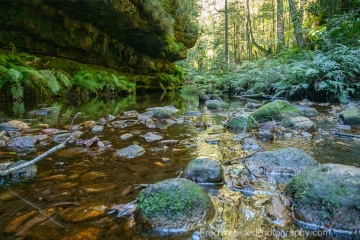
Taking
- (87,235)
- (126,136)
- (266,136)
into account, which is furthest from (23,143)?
(266,136)

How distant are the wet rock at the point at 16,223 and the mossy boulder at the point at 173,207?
1.96 ft

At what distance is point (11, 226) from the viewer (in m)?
1.24

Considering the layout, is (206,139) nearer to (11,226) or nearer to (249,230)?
(249,230)

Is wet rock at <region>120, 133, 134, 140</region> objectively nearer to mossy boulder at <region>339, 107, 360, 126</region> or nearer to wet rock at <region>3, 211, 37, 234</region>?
wet rock at <region>3, 211, 37, 234</region>

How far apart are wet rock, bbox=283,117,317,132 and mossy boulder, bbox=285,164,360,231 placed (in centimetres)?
247

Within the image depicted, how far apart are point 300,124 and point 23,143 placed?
152 inches

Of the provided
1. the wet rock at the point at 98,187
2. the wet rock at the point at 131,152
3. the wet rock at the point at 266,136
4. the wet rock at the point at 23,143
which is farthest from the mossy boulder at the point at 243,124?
the wet rock at the point at 23,143

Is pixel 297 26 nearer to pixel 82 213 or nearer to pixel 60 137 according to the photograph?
pixel 60 137

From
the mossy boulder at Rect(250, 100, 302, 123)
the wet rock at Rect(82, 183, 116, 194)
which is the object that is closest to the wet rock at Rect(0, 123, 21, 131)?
the wet rock at Rect(82, 183, 116, 194)

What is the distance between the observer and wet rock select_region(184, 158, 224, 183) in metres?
1.81

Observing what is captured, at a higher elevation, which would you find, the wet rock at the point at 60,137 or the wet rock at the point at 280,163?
the wet rock at the point at 60,137

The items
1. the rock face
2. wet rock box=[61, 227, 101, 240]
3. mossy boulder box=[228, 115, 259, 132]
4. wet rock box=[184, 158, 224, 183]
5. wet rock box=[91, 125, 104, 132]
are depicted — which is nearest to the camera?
wet rock box=[61, 227, 101, 240]

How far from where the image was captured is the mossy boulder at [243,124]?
12.7 ft

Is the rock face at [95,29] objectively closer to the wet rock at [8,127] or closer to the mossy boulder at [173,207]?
the wet rock at [8,127]
